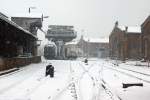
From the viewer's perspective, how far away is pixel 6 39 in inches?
1128

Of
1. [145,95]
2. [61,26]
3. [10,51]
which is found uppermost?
[61,26]

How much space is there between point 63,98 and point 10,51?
21.0 m

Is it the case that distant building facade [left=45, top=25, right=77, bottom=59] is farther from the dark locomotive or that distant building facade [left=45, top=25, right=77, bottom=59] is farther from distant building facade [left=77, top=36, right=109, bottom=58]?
distant building facade [left=77, top=36, right=109, bottom=58]

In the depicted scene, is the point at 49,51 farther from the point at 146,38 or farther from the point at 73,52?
the point at 146,38

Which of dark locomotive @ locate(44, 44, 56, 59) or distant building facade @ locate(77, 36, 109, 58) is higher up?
distant building facade @ locate(77, 36, 109, 58)

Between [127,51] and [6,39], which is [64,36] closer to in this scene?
[127,51]

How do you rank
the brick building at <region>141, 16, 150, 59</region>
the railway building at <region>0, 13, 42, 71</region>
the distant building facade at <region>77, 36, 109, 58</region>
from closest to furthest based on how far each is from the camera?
the railway building at <region>0, 13, 42, 71</region> → the brick building at <region>141, 16, 150, 59</region> → the distant building facade at <region>77, 36, 109, 58</region>

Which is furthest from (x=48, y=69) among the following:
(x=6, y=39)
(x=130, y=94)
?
(x=130, y=94)

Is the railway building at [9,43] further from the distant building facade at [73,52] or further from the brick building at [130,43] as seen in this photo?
the brick building at [130,43]

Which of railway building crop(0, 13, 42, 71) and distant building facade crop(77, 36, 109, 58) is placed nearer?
railway building crop(0, 13, 42, 71)

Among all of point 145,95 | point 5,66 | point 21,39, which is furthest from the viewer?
point 21,39

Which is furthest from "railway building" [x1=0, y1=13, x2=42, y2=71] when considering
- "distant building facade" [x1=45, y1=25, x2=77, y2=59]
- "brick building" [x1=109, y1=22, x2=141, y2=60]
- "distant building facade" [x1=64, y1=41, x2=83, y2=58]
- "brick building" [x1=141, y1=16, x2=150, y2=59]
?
"brick building" [x1=109, y1=22, x2=141, y2=60]

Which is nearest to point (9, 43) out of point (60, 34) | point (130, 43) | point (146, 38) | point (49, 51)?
point (146, 38)

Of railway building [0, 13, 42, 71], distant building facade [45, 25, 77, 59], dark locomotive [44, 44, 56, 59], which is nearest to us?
railway building [0, 13, 42, 71]
